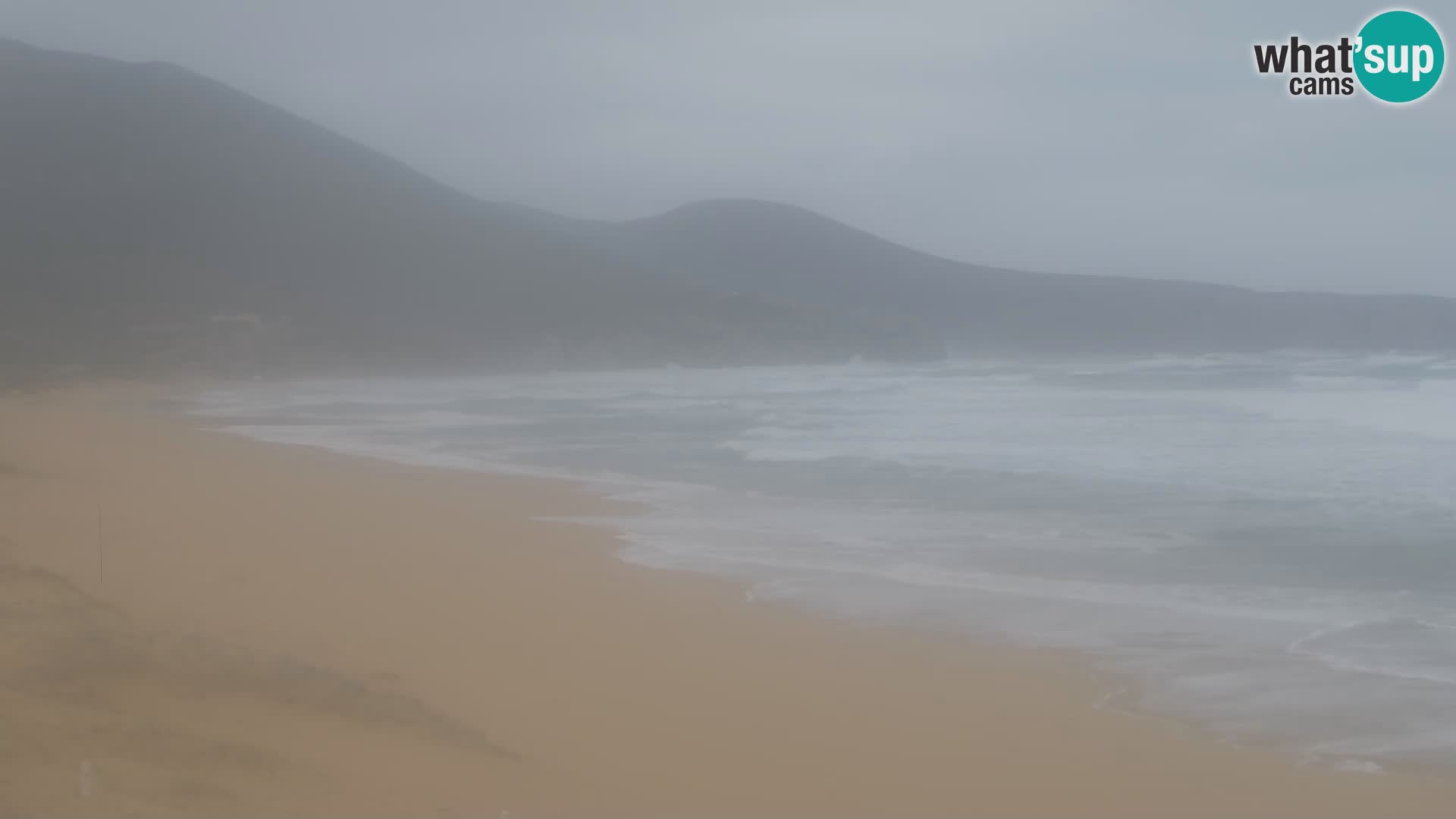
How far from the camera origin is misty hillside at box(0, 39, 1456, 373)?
51.2 m

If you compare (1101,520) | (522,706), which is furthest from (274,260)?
(522,706)

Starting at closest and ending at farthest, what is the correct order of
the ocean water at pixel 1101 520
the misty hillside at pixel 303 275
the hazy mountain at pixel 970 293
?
the ocean water at pixel 1101 520, the misty hillside at pixel 303 275, the hazy mountain at pixel 970 293

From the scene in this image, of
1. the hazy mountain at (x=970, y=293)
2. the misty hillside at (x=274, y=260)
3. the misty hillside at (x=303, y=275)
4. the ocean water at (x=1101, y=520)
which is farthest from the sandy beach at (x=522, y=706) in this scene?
the hazy mountain at (x=970, y=293)

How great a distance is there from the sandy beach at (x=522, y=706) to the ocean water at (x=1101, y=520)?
561 millimetres

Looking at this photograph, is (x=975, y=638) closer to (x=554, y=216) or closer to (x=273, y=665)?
(x=273, y=665)

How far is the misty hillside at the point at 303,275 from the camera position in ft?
168

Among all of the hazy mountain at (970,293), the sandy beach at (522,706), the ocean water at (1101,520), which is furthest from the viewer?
the hazy mountain at (970,293)

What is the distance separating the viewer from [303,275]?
63.3 meters

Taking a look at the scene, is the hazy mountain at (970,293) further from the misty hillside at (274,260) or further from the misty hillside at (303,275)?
the misty hillside at (274,260)

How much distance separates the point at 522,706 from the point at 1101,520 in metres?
6.95

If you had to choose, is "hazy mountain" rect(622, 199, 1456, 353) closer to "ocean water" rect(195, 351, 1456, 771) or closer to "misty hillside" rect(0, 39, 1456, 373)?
"misty hillside" rect(0, 39, 1456, 373)

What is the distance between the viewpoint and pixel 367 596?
285 inches

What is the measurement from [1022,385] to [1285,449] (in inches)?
825

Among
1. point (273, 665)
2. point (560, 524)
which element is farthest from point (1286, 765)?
point (560, 524)
